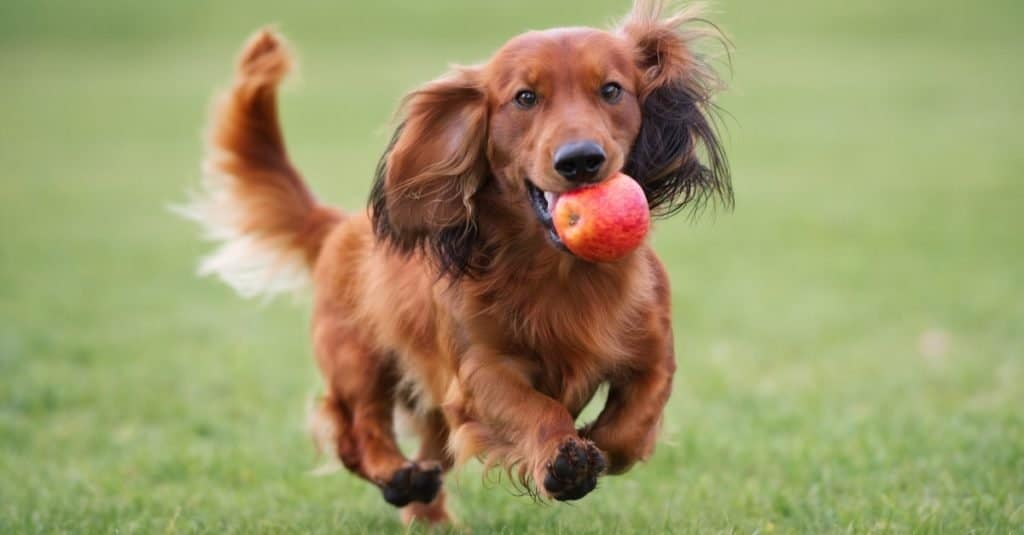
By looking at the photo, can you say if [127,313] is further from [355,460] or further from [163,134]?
[163,134]

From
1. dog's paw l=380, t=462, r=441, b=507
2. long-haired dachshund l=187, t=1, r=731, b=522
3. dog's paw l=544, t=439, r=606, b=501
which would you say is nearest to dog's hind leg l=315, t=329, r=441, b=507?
dog's paw l=380, t=462, r=441, b=507

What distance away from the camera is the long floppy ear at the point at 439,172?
4.28m

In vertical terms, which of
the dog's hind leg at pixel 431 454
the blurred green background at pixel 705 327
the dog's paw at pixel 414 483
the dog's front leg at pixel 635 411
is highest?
the dog's front leg at pixel 635 411

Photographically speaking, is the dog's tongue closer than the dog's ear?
Yes

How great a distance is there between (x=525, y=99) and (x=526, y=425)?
3.37 ft

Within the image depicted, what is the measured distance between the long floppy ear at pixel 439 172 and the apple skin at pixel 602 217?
511mm

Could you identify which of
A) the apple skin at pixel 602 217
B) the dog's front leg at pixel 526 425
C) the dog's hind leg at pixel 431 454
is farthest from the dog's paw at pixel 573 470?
the dog's hind leg at pixel 431 454

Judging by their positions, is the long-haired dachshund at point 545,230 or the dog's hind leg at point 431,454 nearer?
the long-haired dachshund at point 545,230

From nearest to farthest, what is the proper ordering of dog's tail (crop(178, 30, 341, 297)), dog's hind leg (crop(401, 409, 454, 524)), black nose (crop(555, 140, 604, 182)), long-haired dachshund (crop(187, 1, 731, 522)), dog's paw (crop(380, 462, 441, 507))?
black nose (crop(555, 140, 604, 182)) → long-haired dachshund (crop(187, 1, 731, 522)) → dog's paw (crop(380, 462, 441, 507)) → dog's hind leg (crop(401, 409, 454, 524)) → dog's tail (crop(178, 30, 341, 297))

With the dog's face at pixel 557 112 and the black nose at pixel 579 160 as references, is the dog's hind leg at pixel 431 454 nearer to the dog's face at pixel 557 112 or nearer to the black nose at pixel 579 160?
the dog's face at pixel 557 112

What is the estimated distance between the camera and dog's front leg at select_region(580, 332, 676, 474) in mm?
4191

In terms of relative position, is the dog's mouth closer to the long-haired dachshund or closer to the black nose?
the long-haired dachshund

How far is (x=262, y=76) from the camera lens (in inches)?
233

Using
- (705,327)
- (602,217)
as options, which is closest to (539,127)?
(602,217)
